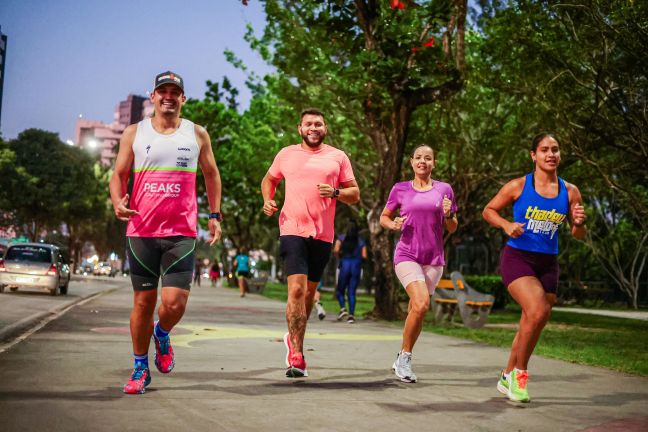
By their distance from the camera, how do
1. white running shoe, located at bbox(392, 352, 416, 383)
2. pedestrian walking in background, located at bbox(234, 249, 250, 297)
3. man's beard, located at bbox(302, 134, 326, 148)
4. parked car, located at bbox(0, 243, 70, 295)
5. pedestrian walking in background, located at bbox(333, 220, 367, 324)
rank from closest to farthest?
white running shoe, located at bbox(392, 352, 416, 383), man's beard, located at bbox(302, 134, 326, 148), pedestrian walking in background, located at bbox(333, 220, 367, 324), parked car, located at bbox(0, 243, 70, 295), pedestrian walking in background, located at bbox(234, 249, 250, 297)

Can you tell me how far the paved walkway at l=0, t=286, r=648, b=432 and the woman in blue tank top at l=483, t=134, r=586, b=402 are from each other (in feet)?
1.20

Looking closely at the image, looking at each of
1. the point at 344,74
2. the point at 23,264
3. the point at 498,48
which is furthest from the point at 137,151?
the point at 23,264

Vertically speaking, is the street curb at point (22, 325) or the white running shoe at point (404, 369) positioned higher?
the white running shoe at point (404, 369)

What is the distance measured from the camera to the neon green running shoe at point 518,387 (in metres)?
6.54

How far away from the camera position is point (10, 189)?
5462 centimetres

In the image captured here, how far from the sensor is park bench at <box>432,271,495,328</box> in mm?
16094

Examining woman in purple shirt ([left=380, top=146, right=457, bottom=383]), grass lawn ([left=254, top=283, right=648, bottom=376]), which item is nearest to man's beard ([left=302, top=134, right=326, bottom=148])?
woman in purple shirt ([left=380, top=146, right=457, bottom=383])

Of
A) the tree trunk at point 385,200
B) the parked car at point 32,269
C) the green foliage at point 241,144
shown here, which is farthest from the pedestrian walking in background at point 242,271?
the tree trunk at point 385,200

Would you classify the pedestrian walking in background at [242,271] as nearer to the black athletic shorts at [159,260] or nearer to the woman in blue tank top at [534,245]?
the woman in blue tank top at [534,245]

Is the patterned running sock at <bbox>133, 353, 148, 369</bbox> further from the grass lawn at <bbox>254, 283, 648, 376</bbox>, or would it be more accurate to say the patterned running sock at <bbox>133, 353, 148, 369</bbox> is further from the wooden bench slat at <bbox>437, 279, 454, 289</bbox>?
the wooden bench slat at <bbox>437, 279, 454, 289</bbox>

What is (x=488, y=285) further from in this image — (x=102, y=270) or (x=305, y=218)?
(x=102, y=270)

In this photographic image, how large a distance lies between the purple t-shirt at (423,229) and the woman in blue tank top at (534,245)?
3.84 ft

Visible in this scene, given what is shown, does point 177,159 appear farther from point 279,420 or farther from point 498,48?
point 498,48

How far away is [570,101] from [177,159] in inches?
591
